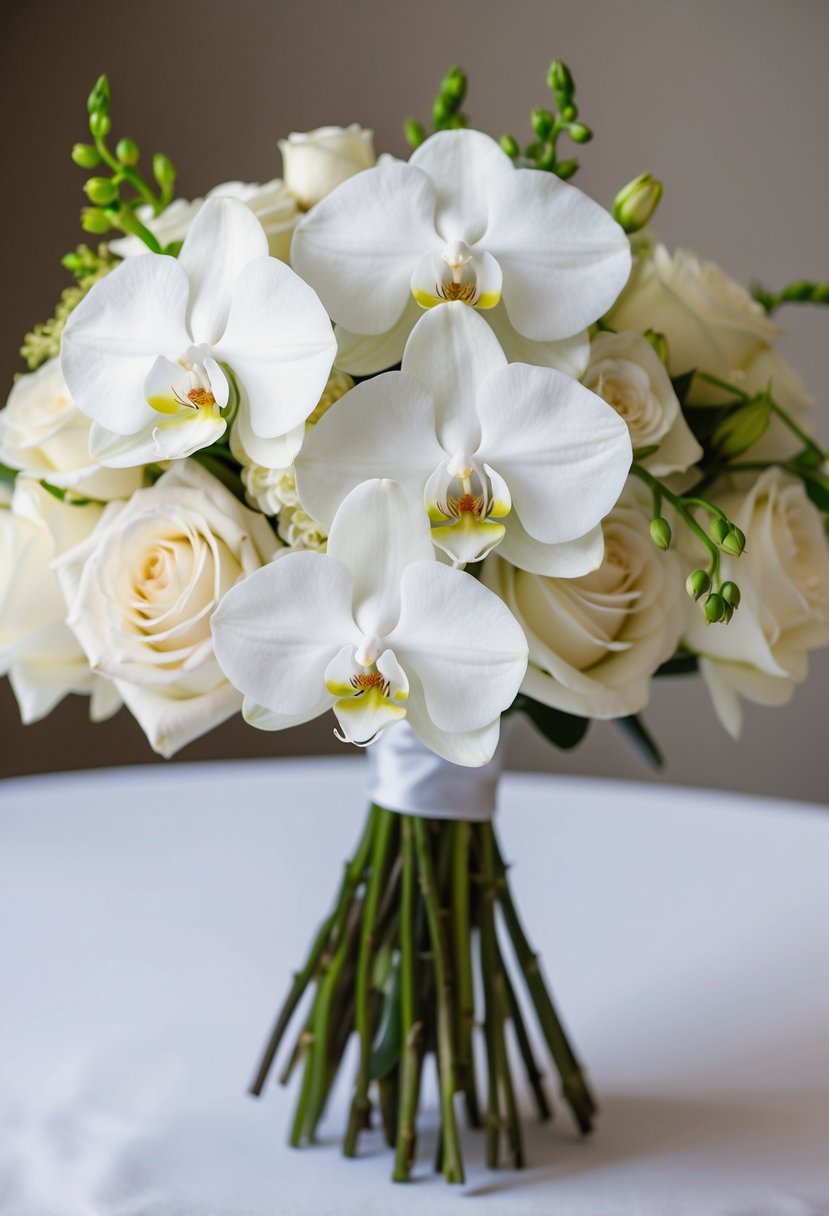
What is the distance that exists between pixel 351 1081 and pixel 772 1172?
0.89 ft

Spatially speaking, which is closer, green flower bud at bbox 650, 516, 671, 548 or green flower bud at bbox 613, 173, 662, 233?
green flower bud at bbox 650, 516, 671, 548

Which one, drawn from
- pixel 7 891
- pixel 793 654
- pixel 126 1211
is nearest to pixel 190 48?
pixel 7 891

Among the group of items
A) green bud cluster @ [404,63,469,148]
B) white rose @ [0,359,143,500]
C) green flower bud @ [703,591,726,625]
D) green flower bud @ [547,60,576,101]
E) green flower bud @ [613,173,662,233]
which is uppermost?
green flower bud @ [547,60,576,101]

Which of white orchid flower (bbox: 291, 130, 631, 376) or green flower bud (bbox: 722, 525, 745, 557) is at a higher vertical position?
white orchid flower (bbox: 291, 130, 631, 376)

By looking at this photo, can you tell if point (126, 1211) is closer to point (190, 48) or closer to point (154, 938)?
point (154, 938)

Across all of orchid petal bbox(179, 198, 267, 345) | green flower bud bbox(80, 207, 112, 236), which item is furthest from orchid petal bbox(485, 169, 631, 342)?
green flower bud bbox(80, 207, 112, 236)

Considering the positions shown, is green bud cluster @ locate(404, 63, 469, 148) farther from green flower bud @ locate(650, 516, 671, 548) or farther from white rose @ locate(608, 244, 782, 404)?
green flower bud @ locate(650, 516, 671, 548)

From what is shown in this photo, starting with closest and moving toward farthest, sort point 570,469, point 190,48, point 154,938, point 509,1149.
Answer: point 570,469 → point 509,1149 → point 154,938 → point 190,48

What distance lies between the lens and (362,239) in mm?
498

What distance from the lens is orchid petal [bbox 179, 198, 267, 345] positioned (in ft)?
1.63

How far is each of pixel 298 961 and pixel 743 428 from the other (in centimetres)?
50

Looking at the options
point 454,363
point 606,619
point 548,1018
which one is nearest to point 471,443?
point 454,363

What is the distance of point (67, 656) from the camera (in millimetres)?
669

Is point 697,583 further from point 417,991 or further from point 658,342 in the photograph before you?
point 417,991
